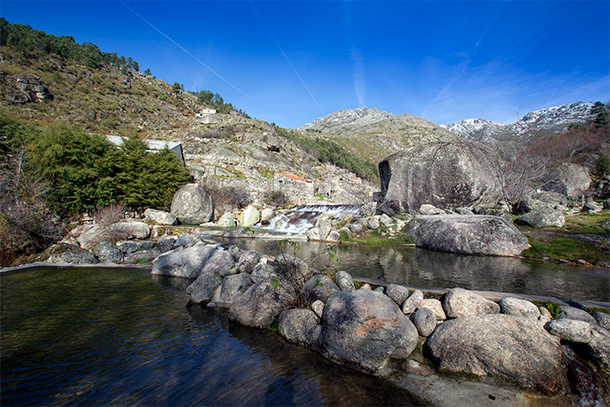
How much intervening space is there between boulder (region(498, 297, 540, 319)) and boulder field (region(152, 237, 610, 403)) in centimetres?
1

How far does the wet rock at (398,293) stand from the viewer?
455 cm

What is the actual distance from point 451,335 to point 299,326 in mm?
2512

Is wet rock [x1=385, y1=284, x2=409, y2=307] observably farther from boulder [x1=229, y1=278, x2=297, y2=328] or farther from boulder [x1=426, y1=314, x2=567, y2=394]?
boulder [x1=229, y1=278, x2=297, y2=328]

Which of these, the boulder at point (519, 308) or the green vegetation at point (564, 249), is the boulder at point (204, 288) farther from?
the green vegetation at point (564, 249)

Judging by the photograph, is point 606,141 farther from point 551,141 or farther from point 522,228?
point 522,228

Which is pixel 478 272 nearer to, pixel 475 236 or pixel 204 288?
pixel 475 236

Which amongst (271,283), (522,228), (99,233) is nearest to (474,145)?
(522,228)

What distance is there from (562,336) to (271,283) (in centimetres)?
488

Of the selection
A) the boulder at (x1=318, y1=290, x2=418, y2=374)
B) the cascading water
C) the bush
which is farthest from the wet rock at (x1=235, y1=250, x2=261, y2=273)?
the bush

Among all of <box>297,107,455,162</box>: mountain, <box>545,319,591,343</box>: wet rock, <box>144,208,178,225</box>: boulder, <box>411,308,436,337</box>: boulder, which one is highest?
<box>297,107,455,162</box>: mountain

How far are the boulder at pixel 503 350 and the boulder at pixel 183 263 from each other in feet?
24.5

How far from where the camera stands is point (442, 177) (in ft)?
51.7

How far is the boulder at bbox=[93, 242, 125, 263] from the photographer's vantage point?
10859 mm

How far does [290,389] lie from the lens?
3.24m
